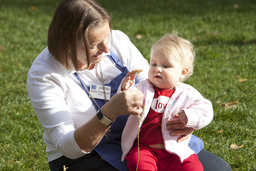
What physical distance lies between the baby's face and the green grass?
3.98 feet

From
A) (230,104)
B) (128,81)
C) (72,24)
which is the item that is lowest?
(230,104)

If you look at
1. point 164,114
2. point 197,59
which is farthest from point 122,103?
point 197,59

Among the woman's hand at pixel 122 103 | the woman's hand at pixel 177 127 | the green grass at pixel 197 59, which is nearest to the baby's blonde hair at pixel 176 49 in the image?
the woman's hand at pixel 177 127

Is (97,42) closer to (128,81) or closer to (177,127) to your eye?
(128,81)

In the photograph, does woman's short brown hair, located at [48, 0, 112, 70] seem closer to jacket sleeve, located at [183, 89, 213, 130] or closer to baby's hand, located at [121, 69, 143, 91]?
baby's hand, located at [121, 69, 143, 91]

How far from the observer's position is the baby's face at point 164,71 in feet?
8.13

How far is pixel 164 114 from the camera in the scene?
243 cm

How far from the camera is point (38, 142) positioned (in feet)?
12.0

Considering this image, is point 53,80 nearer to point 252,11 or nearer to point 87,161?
point 87,161

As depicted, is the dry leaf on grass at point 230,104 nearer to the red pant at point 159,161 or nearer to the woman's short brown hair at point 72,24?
the red pant at point 159,161

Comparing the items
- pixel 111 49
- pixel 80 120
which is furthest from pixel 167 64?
pixel 80 120

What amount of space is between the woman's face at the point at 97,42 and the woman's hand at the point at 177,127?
23.8 inches

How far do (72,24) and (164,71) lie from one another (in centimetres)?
69

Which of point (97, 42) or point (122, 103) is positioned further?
point (97, 42)
